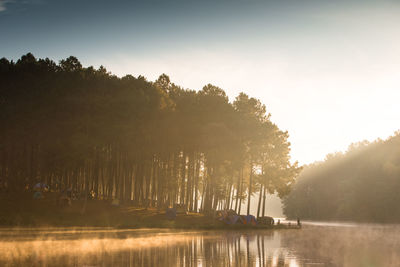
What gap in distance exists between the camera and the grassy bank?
41812 mm

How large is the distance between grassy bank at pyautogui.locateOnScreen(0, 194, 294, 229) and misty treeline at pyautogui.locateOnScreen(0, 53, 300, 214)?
327cm

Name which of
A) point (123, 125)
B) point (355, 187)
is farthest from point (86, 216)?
point (355, 187)

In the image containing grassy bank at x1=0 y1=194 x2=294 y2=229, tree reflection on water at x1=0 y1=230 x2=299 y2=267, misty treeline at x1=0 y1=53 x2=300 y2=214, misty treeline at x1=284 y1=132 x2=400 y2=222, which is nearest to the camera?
tree reflection on water at x1=0 y1=230 x2=299 y2=267

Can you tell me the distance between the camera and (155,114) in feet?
183

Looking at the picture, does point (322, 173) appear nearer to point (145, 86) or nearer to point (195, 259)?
point (145, 86)

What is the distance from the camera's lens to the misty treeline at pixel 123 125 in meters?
51.1

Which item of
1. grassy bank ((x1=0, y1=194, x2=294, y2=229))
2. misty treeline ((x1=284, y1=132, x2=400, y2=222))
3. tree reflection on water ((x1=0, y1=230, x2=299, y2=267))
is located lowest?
tree reflection on water ((x1=0, y1=230, x2=299, y2=267))

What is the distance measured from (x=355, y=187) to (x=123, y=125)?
102 m

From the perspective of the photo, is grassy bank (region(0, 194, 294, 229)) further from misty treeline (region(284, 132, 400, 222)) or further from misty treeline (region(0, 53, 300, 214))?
misty treeline (region(284, 132, 400, 222))

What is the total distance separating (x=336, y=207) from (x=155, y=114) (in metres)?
113

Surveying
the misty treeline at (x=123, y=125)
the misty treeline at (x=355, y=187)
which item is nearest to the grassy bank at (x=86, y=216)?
the misty treeline at (x=123, y=125)

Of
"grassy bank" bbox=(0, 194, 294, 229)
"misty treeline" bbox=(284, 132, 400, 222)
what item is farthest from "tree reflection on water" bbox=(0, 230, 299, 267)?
"misty treeline" bbox=(284, 132, 400, 222)

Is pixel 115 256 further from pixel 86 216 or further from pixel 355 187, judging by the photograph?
pixel 355 187

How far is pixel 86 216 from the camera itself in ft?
157
